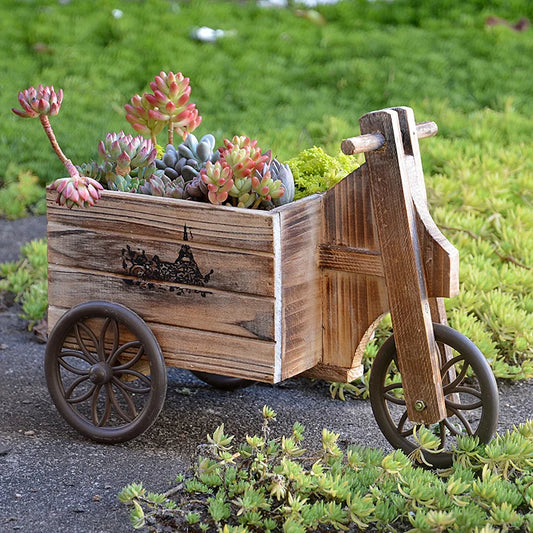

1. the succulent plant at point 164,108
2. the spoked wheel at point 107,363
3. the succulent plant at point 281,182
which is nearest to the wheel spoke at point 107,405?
the spoked wheel at point 107,363

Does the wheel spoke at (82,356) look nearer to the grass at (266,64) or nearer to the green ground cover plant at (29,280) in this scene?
the green ground cover plant at (29,280)

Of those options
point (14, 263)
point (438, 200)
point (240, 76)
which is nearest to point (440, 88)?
point (240, 76)

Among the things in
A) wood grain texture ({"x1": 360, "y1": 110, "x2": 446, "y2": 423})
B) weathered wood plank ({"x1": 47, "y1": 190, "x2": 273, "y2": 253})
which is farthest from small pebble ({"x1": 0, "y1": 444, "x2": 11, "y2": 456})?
wood grain texture ({"x1": 360, "y1": 110, "x2": 446, "y2": 423})

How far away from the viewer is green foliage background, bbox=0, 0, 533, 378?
4.60 m

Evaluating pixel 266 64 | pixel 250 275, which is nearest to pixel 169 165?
pixel 250 275

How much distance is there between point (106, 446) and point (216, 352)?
19.0 inches

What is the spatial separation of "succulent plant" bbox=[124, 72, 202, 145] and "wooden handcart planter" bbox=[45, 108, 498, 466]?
0.45m

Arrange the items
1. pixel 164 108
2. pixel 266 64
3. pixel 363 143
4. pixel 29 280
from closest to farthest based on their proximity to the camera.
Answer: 1. pixel 363 143
2. pixel 164 108
3. pixel 29 280
4. pixel 266 64

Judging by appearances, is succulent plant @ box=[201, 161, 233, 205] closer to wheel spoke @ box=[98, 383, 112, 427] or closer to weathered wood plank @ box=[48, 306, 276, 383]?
weathered wood plank @ box=[48, 306, 276, 383]

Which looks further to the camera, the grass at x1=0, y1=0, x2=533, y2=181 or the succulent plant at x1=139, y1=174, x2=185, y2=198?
the grass at x1=0, y1=0, x2=533, y2=181

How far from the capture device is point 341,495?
89.0 inches

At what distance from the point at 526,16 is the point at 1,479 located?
6473mm

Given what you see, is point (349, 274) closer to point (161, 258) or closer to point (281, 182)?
point (281, 182)

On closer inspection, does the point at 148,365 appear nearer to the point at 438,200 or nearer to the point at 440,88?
the point at 438,200
